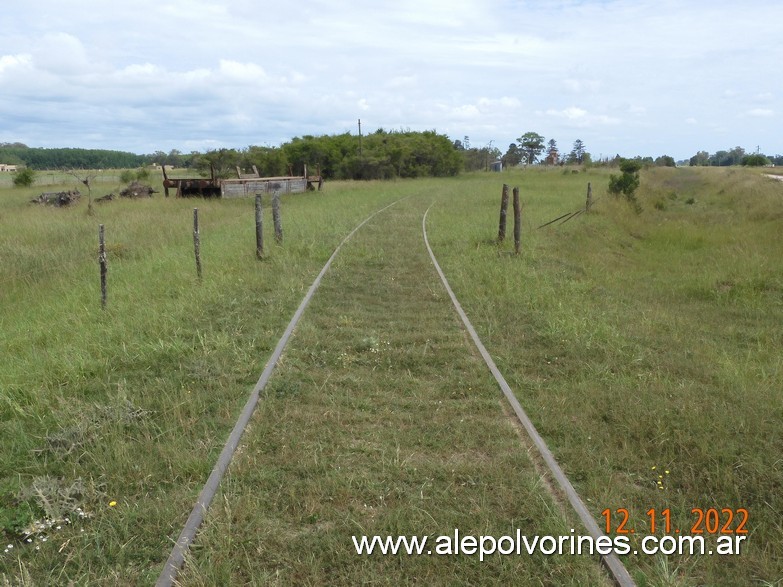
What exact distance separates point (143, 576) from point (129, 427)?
189 centimetres

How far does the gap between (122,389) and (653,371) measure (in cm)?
495

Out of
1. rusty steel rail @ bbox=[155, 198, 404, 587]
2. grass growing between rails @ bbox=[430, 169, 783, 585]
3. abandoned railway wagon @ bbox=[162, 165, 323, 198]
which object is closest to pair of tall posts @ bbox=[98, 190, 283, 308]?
rusty steel rail @ bbox=[155, 198, 404, 587]

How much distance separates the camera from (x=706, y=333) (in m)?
7.74

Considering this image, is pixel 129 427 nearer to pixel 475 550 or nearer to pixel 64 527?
pixel 64 527

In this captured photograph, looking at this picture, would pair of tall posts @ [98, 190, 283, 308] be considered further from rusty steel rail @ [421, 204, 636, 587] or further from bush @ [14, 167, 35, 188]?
bush @ [14, 167, 35, 188]

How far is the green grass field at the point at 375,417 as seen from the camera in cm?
328

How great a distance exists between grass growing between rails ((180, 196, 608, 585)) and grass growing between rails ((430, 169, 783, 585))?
0.43 m

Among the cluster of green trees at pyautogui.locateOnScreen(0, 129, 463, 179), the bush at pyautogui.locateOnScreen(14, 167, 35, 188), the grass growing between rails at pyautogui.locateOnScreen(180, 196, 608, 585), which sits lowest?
the grass growing between rails at pyautogui.locateOnScreen(180, 196, 608, 585)

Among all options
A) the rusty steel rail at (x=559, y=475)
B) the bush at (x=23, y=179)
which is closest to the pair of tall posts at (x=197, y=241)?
the rusty steel rail at (x=559, y=475)

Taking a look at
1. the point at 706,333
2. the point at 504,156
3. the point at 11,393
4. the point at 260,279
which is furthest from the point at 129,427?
the point at 504,156

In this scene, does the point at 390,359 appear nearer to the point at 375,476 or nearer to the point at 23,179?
the point at 375,476

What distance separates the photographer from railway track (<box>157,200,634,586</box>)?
3.33m

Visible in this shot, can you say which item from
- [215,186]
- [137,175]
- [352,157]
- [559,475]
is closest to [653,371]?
[559,475]

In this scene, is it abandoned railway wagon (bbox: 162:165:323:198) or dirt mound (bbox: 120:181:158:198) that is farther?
dirt mound (bbox: 120:181:158:198)
